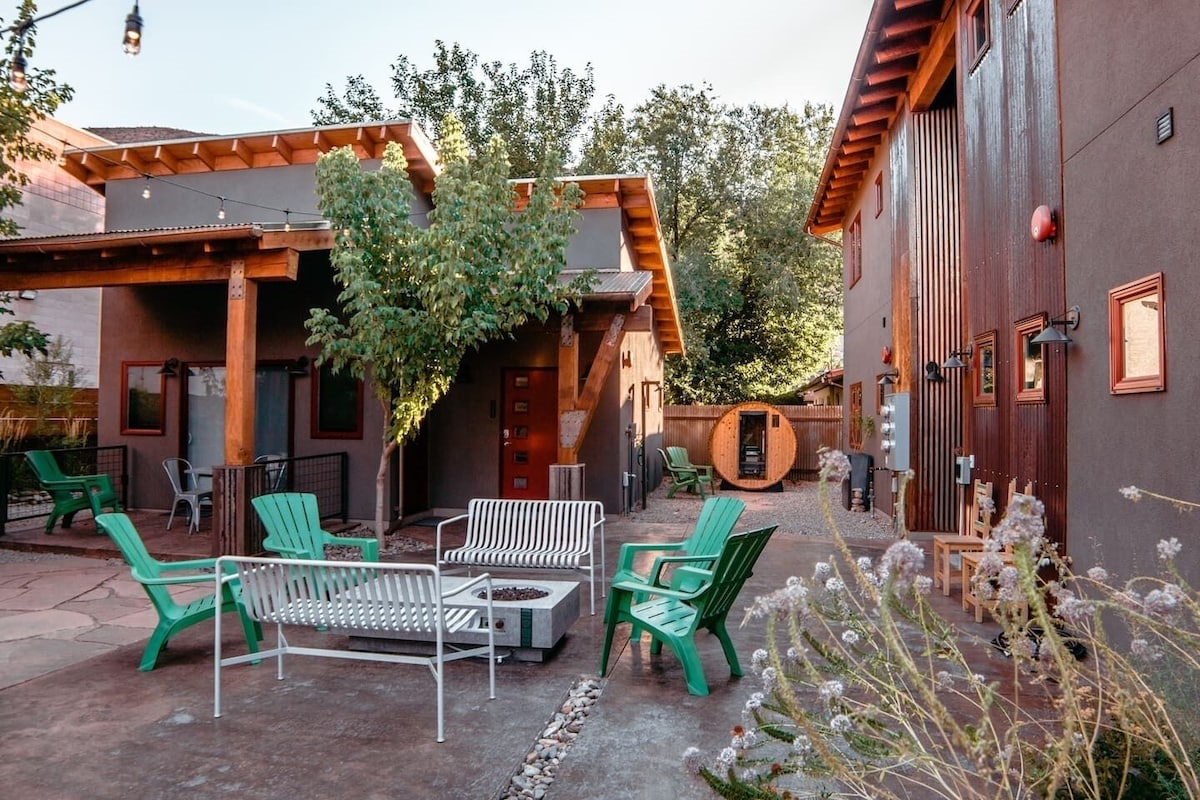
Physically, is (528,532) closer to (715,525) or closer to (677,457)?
(715,525)

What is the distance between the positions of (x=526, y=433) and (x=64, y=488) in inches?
206

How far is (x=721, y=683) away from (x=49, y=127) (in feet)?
49.8

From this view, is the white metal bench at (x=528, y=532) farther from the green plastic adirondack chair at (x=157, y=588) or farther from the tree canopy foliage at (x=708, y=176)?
the tree canopy foliage at (x=708, y=176)

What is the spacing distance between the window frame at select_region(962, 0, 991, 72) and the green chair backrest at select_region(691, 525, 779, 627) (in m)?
5.13

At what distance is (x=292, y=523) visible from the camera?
545 cm

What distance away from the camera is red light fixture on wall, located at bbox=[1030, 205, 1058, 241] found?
5.06 metres

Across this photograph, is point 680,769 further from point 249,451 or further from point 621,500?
point 621,500

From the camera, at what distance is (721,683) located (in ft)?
13.4

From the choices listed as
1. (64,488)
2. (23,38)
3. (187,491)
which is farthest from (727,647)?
(23,38)

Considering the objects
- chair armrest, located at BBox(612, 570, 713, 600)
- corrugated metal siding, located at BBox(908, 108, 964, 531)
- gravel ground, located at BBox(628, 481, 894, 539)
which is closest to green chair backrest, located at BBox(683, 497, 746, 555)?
chair armrest, located at BBox(612, 570, 713, 600)

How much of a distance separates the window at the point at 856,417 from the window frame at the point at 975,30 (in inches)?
238

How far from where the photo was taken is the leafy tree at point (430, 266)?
686 centimetres

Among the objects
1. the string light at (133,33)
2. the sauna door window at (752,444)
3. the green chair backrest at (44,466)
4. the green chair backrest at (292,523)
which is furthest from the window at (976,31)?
the green chair backrest at (44,466)

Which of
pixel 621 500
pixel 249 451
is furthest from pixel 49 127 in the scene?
pixel 621 500
